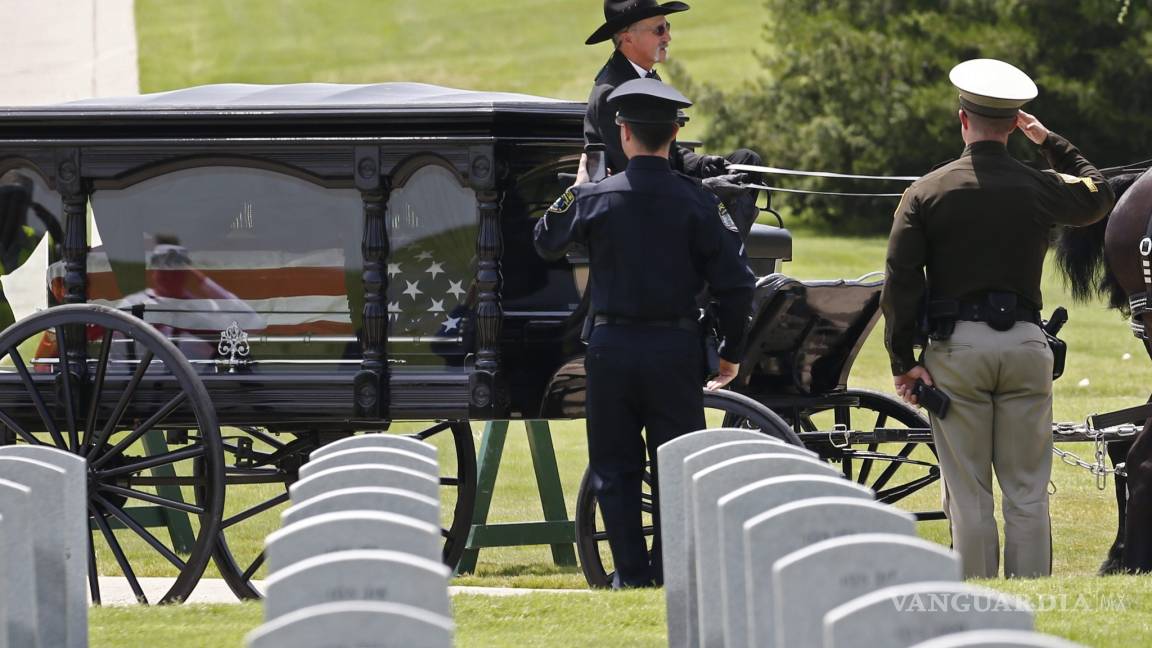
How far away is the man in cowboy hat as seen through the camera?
224 inches

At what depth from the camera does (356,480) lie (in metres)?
3.29

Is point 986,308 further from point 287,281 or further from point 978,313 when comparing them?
point 287,281

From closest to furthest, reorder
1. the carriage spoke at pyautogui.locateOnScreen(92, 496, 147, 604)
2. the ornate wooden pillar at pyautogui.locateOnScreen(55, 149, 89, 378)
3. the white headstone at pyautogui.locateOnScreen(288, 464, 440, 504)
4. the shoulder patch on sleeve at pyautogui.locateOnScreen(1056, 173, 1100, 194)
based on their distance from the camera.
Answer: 1. the white headstone at pyautogui.locateOnScreen(288, 464, 440, 504)
2. the shoulder patch on sleeve at pyautogui.locateOnScreen(1056, 173, 1100, 194)
3. the carriage spoke at pyautogui.locateOnScreen(92, 496, 147, 604)
4. the ornate wooden pillar at pyautogui.locateOnScreen(55, 149, 89, 378)

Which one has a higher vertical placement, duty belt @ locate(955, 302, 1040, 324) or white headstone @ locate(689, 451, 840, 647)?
duty belt @ locate(955, 302, 1040, 324)

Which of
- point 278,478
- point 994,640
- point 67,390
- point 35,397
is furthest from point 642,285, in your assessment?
point 994,640

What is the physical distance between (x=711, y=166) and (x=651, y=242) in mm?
1032

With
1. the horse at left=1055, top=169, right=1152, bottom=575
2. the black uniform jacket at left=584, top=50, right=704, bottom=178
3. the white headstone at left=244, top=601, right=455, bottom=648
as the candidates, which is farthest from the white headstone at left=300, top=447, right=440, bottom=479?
the horse at left=1055, top=169, right=1152, bottom=575

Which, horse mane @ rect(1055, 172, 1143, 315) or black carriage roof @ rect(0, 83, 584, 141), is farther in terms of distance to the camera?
horse mane @ rect(1055, 172, 1143, 315)

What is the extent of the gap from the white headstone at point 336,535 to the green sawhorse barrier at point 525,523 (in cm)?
529

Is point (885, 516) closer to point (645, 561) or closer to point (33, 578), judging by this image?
point (33, 578)

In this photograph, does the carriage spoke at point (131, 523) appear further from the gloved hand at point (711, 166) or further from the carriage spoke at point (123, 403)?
the gloved hand at point (711, 166)

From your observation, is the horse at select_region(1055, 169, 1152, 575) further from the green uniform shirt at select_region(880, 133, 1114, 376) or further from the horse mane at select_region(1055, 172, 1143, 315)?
the green uniform shirt at select_region(880, 133, 1114, 376)

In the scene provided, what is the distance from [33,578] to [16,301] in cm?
369

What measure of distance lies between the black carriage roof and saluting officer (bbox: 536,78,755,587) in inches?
39.7
